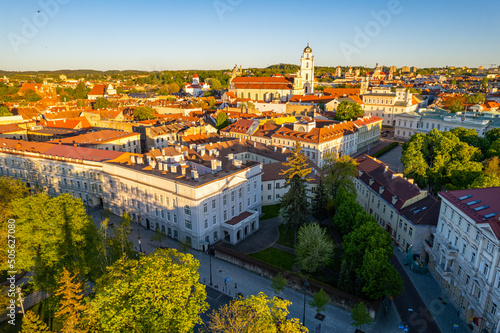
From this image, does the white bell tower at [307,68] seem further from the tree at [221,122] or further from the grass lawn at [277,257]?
the grass lawn at [277,257]

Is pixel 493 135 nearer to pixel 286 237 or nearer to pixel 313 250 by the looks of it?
pixel 286 237

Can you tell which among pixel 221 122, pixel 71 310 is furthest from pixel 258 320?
pixel 221 122

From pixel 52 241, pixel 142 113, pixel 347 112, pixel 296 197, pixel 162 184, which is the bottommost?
pixel 296 197

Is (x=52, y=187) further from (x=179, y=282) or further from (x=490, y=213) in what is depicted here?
(x=490, y=213)

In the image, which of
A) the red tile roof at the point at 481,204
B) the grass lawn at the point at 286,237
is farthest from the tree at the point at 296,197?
the red tile roof at the point at 481,204

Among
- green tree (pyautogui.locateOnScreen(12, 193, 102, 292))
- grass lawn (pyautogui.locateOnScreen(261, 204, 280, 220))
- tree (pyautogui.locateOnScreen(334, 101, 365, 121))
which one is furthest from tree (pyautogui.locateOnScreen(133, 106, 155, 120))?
green tree (pyautogui.locateOnScreen(12, 193, 102, 292))

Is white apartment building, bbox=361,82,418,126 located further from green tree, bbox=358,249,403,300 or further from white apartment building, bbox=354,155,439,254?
green tree, bbox=358,249,403,300
